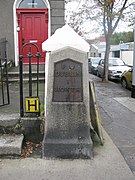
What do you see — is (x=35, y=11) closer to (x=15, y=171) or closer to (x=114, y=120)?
(x=114, y=120)

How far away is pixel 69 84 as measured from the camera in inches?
146

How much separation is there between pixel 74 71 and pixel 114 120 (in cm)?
259

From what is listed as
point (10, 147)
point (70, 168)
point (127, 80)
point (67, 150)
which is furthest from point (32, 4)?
point (70, 168)

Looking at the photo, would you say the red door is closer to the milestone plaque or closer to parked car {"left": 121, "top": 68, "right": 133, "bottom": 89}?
parked car {"left": 121, "top": 68, "right": 133, "bottom": 89}

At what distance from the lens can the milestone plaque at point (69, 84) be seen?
3682mm

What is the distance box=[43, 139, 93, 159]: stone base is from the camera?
3.66 meters

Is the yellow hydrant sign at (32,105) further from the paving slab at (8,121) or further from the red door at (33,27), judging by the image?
the red door at (33,27)

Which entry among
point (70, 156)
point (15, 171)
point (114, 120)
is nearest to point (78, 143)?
point (70, 156)

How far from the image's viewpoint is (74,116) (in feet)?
12.2

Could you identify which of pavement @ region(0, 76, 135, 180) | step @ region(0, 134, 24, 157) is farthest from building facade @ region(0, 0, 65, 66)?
pavement @ region(0, 76, 135, 180)

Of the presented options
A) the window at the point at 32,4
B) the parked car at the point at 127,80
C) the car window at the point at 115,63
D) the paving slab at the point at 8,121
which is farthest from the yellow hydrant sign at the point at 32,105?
the car window at the point at 115,63

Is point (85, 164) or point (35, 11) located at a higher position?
point (35, 11)

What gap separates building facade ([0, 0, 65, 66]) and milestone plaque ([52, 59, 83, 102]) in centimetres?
573

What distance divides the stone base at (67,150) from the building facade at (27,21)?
6094mm
